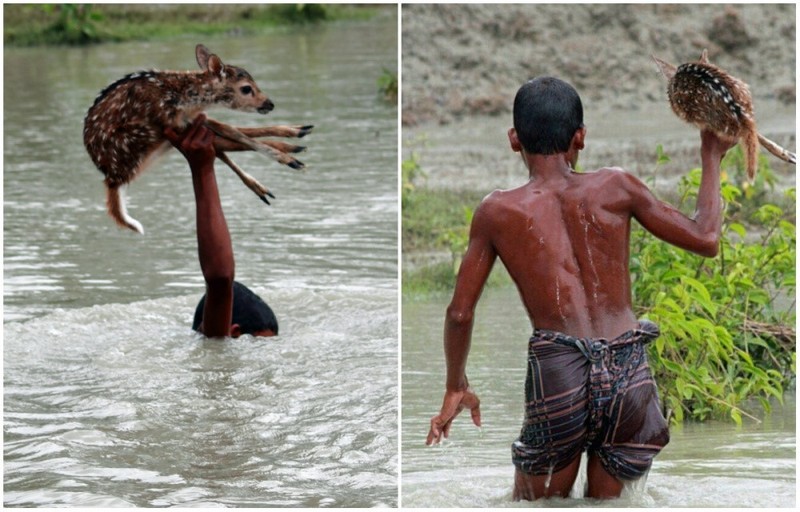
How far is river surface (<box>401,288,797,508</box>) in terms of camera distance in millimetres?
3975

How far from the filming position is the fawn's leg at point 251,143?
15.1ft

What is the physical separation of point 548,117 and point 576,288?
0.45 meters

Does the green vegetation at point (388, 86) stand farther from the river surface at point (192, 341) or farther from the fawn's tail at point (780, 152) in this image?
the fawn's tail at point (780, 152)

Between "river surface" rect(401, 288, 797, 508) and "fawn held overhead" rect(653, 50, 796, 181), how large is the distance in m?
0.95

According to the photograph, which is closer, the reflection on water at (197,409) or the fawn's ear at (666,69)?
the fawn's ear at (666,69)

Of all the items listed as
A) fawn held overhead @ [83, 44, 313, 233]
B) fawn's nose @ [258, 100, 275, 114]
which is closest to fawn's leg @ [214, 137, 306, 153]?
fawn held overhead @ [83, 44, 313, 233]

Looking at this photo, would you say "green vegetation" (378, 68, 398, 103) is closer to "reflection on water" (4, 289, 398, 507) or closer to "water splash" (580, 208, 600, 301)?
"reflection on water" (4, 289, 398, 507)

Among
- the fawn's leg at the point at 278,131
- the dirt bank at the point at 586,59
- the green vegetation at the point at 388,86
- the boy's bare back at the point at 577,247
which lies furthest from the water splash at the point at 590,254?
the green vegetation at the point at 388,86

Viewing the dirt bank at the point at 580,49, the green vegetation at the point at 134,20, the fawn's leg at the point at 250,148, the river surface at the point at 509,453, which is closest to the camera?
the river surface at the point at 509,453

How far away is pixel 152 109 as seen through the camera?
16.2 ft

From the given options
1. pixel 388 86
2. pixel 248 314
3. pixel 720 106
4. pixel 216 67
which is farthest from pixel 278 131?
pixel 388 86

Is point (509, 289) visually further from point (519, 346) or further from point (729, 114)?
point (729, 114)

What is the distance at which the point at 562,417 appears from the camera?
3586 mm

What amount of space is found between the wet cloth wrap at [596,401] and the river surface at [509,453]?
0.47 feet
